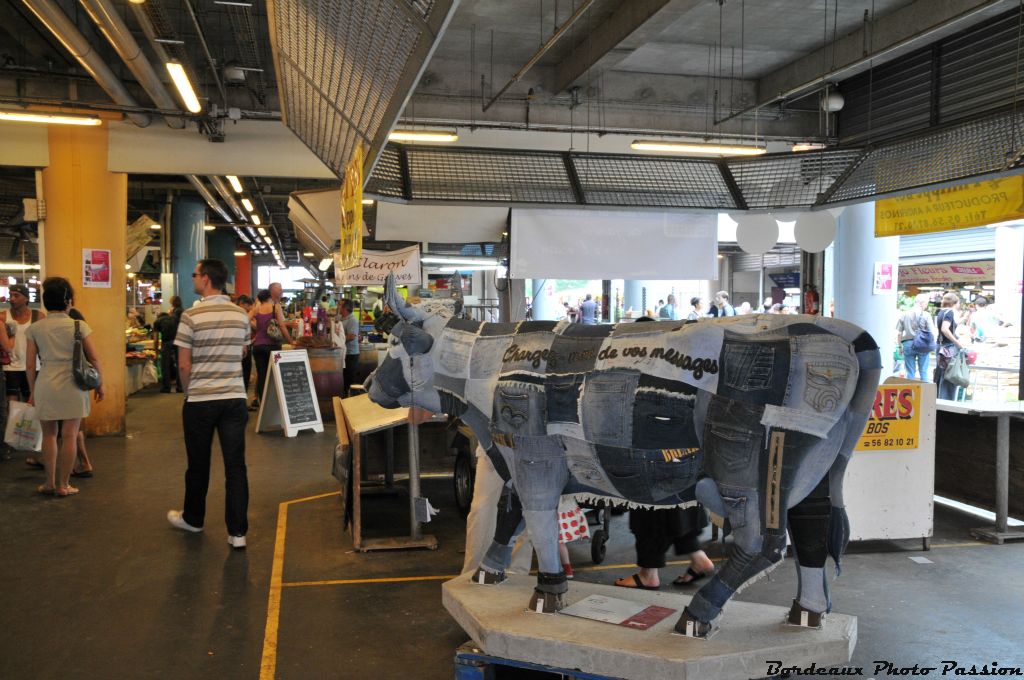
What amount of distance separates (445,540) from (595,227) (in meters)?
2.73

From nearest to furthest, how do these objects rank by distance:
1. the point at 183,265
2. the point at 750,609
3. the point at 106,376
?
the point at 750,609, the point at 106,376, the point at 183,265

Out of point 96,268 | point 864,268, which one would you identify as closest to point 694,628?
point 864,268

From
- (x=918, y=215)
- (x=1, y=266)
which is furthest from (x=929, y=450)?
(x=1, y=266)

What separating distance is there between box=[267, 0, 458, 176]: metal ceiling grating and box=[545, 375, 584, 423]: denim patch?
143cm

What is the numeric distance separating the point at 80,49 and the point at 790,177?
6.37 m

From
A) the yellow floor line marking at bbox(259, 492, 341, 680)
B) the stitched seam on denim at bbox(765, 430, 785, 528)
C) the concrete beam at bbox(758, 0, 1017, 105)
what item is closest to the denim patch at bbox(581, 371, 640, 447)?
the stitched seam on denim at bbox(765, 430, 785, 528)

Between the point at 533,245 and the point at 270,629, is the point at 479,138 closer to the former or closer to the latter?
the point at 533,245

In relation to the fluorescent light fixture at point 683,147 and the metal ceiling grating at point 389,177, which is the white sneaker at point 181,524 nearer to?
the metal ceiling grating at point 389,177

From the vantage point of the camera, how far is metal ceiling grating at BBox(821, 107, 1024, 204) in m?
4.63

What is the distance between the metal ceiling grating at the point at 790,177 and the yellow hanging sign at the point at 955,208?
193cm

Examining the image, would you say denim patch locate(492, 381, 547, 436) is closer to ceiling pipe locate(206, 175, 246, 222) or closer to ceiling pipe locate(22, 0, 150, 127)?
ceiling pipe locate(22, 0, 150, 127)

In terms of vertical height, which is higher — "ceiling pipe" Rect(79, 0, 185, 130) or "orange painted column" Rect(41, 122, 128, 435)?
"ceiling pipe" Rect(79, 0, 185, 130)

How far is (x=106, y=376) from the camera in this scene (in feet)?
35.2

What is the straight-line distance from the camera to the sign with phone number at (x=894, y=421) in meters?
5.77
